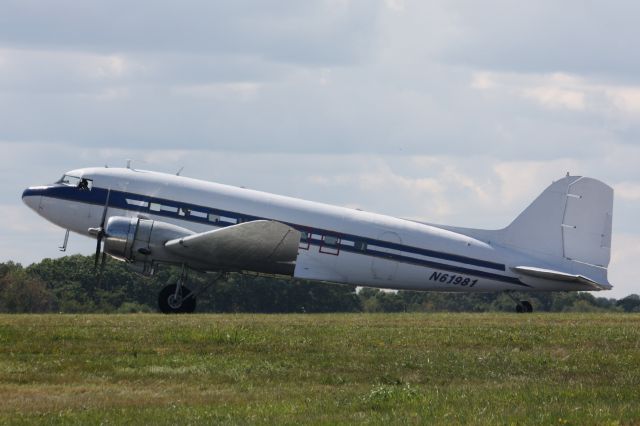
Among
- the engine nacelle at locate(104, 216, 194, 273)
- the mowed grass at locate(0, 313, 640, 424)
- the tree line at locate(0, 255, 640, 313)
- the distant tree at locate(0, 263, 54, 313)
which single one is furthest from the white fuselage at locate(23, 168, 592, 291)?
the tree line at locate(0, 255, 640, 313)

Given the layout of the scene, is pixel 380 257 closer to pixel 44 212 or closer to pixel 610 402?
pixel 44 212

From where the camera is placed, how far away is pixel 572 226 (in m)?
40.3

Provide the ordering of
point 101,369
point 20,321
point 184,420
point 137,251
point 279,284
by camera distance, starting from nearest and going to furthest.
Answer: point 184,420 < point 101,369 < point 20,321 < point 137,251 < point 279,284

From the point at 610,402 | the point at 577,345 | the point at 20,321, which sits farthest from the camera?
the point at 20,321

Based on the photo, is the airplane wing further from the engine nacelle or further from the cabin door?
the cabin door

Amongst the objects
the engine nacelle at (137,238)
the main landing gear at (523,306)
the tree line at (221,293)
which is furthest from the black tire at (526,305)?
the tree line at (221,293)

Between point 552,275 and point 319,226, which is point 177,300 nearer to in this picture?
point 319,226

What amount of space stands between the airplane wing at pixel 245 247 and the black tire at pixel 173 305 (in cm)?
110

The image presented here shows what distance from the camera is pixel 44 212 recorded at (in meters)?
37.8

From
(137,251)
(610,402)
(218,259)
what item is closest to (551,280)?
(218,259)

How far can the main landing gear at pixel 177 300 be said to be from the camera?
35500mm

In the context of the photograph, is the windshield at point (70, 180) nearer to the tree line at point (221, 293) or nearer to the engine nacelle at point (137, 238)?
the engine nacelle at point (137, 238)

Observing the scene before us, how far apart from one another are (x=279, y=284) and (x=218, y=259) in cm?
3165

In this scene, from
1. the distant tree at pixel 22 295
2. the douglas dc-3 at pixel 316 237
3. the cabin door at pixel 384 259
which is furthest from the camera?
the distant tree at pixel 22 295
